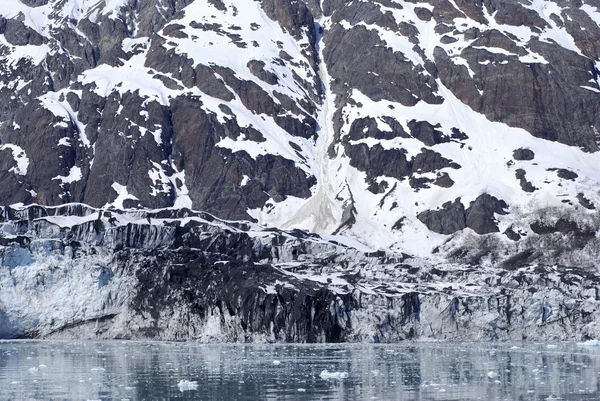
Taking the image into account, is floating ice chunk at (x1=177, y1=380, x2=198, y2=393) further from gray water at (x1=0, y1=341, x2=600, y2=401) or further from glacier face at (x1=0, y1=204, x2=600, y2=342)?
glacier face at (x1=0, y1=204, x2=600, y2=342)

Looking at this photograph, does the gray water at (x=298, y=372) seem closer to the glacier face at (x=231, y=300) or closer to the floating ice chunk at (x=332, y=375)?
the floating ice chunk at (x=332, y=375)

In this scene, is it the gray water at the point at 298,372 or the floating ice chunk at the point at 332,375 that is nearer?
the gray water at the point at 298,372

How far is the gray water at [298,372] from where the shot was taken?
73.7 metres

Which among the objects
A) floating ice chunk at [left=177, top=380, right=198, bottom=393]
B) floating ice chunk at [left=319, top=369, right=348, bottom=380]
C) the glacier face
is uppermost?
the glacier face

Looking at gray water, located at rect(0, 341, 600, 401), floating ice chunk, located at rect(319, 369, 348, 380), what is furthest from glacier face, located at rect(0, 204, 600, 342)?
floating ice chunk, located at rect(319, 369, 348, 380)

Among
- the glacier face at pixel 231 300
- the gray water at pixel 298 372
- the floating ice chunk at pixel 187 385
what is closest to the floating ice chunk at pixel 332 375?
the gray water at pixel 298 372

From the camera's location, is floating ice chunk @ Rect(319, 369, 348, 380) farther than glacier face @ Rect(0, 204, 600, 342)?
No

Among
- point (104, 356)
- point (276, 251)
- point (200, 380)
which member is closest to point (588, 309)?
point (276, 251)

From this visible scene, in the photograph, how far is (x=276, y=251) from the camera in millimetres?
172500

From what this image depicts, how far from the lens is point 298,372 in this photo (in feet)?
291

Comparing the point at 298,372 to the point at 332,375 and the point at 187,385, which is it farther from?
the point at 187,385

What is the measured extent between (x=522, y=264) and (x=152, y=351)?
99.7m

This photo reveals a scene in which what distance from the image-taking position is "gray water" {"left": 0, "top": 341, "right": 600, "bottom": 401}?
73.7 m

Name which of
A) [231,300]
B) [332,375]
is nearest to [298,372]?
[332,375]
